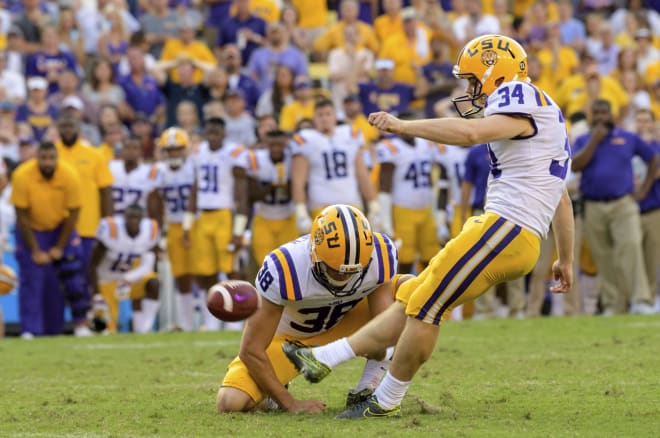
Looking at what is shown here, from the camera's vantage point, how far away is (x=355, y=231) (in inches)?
209

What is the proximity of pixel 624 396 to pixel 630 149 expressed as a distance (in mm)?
6339

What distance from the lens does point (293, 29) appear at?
15.2 m

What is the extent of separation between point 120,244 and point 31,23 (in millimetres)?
4010

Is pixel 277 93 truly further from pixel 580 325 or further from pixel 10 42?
pixel 580 325

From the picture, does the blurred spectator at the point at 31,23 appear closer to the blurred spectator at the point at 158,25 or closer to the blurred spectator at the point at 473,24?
the blurred spectator at the point at 158,25

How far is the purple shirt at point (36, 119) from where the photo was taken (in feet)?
44.9

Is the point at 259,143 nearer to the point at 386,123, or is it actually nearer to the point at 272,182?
the point at 272,182

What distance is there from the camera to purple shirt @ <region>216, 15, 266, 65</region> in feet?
49.9

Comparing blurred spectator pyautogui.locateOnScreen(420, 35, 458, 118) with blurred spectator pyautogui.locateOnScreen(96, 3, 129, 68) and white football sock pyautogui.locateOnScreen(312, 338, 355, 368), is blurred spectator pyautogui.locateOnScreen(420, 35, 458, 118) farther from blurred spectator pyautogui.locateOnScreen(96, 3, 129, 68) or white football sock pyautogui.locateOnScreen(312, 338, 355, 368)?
white football sock pyautogui.locateOnScreen(312, 338, 355, 368)

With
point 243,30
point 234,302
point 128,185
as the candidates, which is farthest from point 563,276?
point 243,30

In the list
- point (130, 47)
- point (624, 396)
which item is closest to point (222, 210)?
point (130, 47)

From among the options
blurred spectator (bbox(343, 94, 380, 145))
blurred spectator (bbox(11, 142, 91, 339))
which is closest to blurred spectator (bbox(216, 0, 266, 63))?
blurred spectator (bbox(343, 94, 380, 145))

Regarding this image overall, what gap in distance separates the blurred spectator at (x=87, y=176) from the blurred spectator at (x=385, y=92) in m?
3.30

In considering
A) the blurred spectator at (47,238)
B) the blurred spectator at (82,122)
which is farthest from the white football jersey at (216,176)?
the blurred spectator at (82,122)
